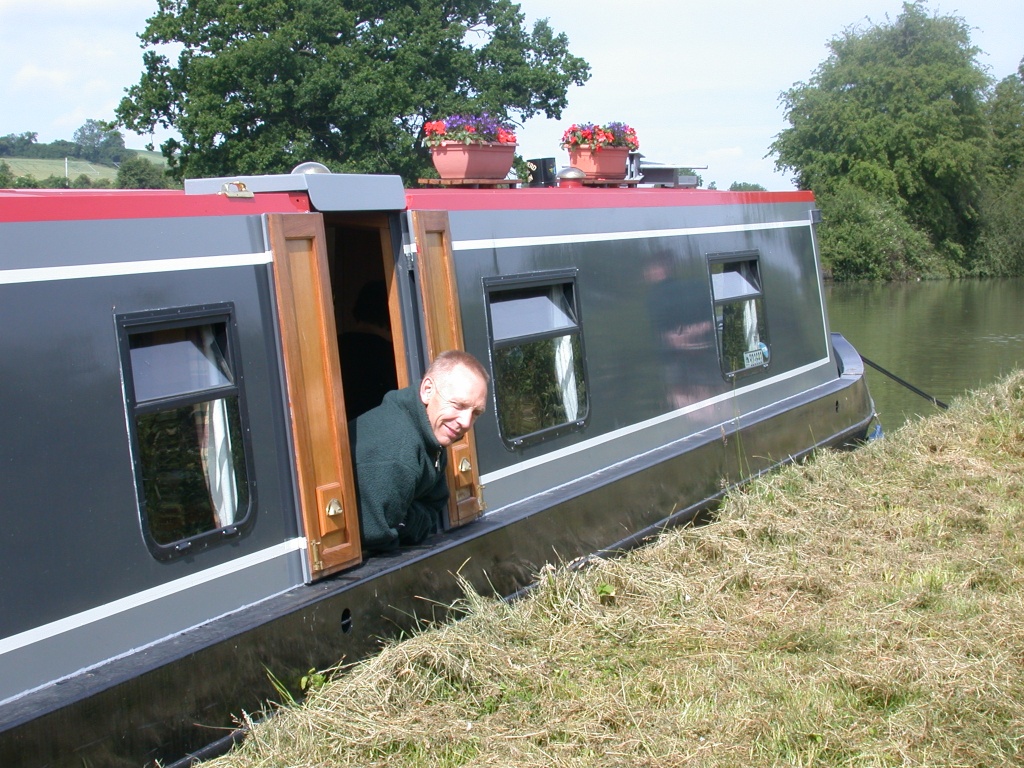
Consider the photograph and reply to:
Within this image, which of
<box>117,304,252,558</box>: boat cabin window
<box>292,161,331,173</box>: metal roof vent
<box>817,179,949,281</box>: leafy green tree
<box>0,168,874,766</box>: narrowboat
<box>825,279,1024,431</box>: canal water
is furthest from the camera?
<box>817,179,949,281</box>: leafy green tree

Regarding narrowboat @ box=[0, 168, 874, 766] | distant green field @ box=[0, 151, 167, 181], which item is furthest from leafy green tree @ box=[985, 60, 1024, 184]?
narrowboat @ box=[0, 168, 874, 766]

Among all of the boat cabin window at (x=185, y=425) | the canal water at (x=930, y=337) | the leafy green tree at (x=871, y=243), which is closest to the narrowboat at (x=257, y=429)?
the boat cabin window at (x=185, y=425)

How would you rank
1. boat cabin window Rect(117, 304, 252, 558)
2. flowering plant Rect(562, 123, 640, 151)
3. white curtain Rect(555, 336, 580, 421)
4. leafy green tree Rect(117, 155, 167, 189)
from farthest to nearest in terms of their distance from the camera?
leafy green tree Rect(117, 155, 167, 189) < flowering plant Rect(562, 123, 640, 151) < white curtain Rect(555, 336, 580, 421) < boat cabin window Rect(117, 304, 252, 558)

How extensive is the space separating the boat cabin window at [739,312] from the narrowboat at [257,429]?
114 cm

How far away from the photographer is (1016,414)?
9047mm

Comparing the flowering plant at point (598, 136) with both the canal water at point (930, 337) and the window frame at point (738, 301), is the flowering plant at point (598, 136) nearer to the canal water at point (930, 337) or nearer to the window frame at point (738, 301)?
the window frame at point (738, 301)

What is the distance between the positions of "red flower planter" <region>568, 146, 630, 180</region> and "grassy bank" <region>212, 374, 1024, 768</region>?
95.6 inches

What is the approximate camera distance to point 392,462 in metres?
4.41

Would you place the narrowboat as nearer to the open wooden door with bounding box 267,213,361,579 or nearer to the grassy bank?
the open wooden door with bounding box 267,213,361,579

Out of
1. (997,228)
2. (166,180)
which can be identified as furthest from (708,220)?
(997,228)

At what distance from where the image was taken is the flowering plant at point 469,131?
643 cm

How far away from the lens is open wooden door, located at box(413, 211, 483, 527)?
4945 millimetres

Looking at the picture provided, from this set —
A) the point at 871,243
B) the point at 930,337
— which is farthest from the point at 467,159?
the point at 871,243

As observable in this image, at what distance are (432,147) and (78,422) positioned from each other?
3.39m
